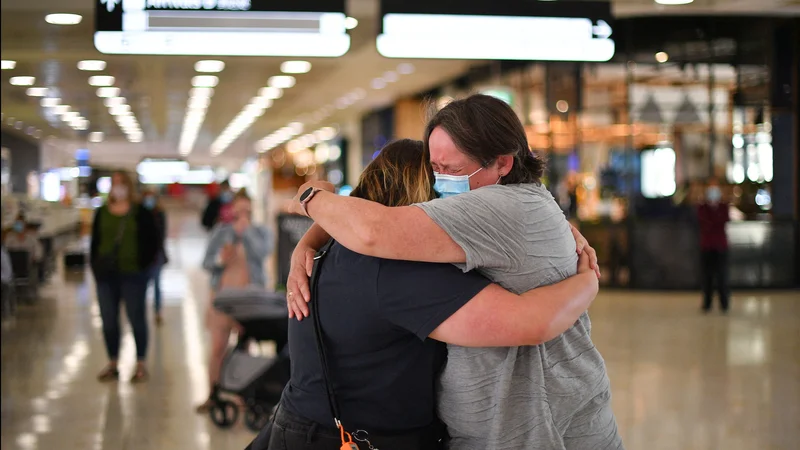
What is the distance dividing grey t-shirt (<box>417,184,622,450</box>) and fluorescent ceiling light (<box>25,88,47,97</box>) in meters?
6.46

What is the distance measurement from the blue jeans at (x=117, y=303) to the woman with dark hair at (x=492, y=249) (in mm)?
5636

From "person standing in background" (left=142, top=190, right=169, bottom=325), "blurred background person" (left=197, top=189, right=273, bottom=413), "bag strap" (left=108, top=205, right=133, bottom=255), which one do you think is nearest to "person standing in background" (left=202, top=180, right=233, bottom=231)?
"person standing in background" (left=142, top=190, right=169, bottom=325)

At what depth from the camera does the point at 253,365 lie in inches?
229

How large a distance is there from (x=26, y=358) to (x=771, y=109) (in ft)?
35.3

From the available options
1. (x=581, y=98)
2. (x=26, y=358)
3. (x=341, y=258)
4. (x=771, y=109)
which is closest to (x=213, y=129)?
(x=581, y=98)

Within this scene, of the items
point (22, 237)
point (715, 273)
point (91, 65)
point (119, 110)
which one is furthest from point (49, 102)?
point (715, 273)

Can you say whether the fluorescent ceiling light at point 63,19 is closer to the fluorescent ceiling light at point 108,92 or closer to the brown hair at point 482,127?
the fluorescent ceiling light at point 108,92

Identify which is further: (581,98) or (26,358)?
(581,98)

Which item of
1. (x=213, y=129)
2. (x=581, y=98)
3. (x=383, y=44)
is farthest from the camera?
(x=213, y=129)

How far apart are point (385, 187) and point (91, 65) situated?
8.72 m

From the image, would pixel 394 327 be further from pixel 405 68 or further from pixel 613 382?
pixel 405 68

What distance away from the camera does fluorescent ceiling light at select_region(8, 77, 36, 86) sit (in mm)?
6797

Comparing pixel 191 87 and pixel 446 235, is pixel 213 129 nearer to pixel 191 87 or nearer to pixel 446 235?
pixel 191 87

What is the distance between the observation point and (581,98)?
14383mm
